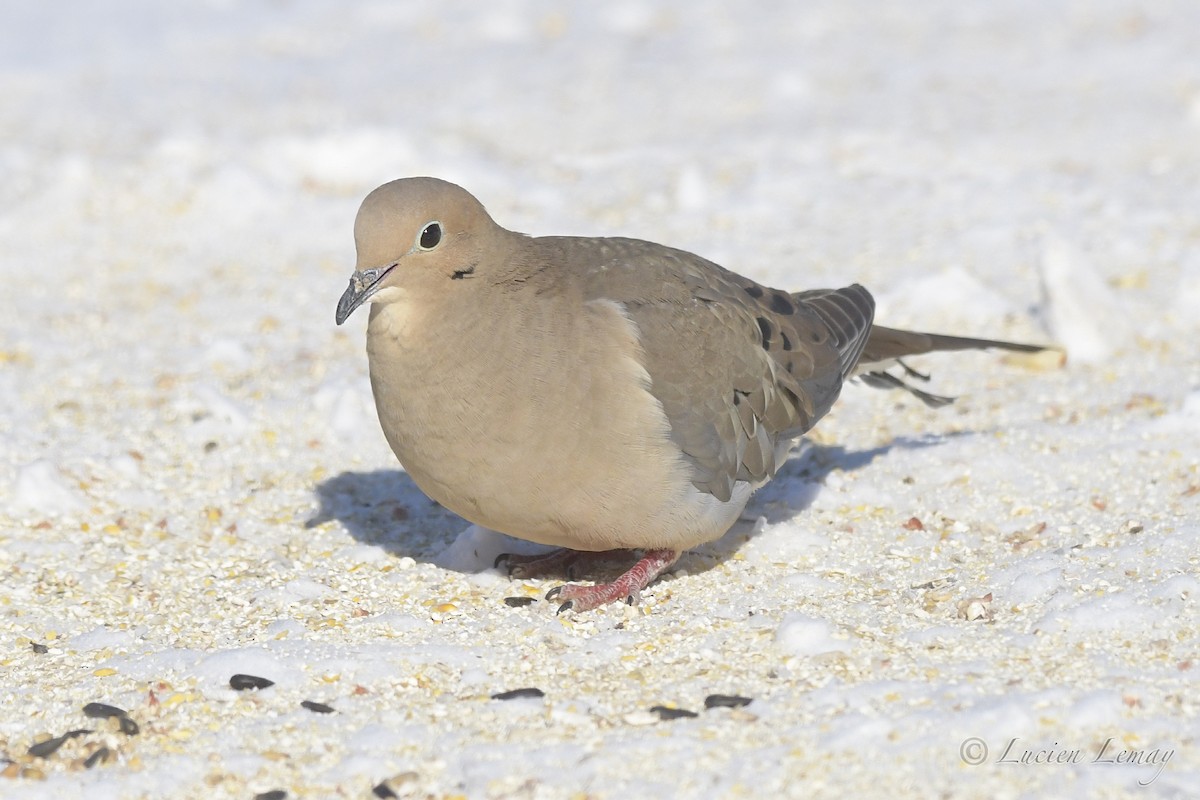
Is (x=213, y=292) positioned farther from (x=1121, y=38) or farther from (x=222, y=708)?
(x=1121, y=38)

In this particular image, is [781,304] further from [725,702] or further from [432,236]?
[725,702]

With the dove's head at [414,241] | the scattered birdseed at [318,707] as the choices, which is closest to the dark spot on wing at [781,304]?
the dove's head at [414,241]

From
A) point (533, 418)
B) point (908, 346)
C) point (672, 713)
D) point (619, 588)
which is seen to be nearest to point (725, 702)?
point (672, 713)

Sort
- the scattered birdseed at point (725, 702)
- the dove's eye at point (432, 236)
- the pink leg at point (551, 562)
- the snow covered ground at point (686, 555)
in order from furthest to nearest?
1. the pink leg at point (551, 562)
2. the dove's eye at point (432, 236)
3. the scattered birdseed at point (725, 702)
4. the snow covered ground at point (686, 555)

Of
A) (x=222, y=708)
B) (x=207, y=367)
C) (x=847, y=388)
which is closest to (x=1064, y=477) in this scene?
(x=847, y=388)

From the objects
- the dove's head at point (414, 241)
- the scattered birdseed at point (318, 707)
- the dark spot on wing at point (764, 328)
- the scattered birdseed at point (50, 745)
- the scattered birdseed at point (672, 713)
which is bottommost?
the scattered birdseed at point (50, 745)

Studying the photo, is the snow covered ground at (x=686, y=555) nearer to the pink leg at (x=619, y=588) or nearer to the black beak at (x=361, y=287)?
the pink leg at (x=619, y=588)
